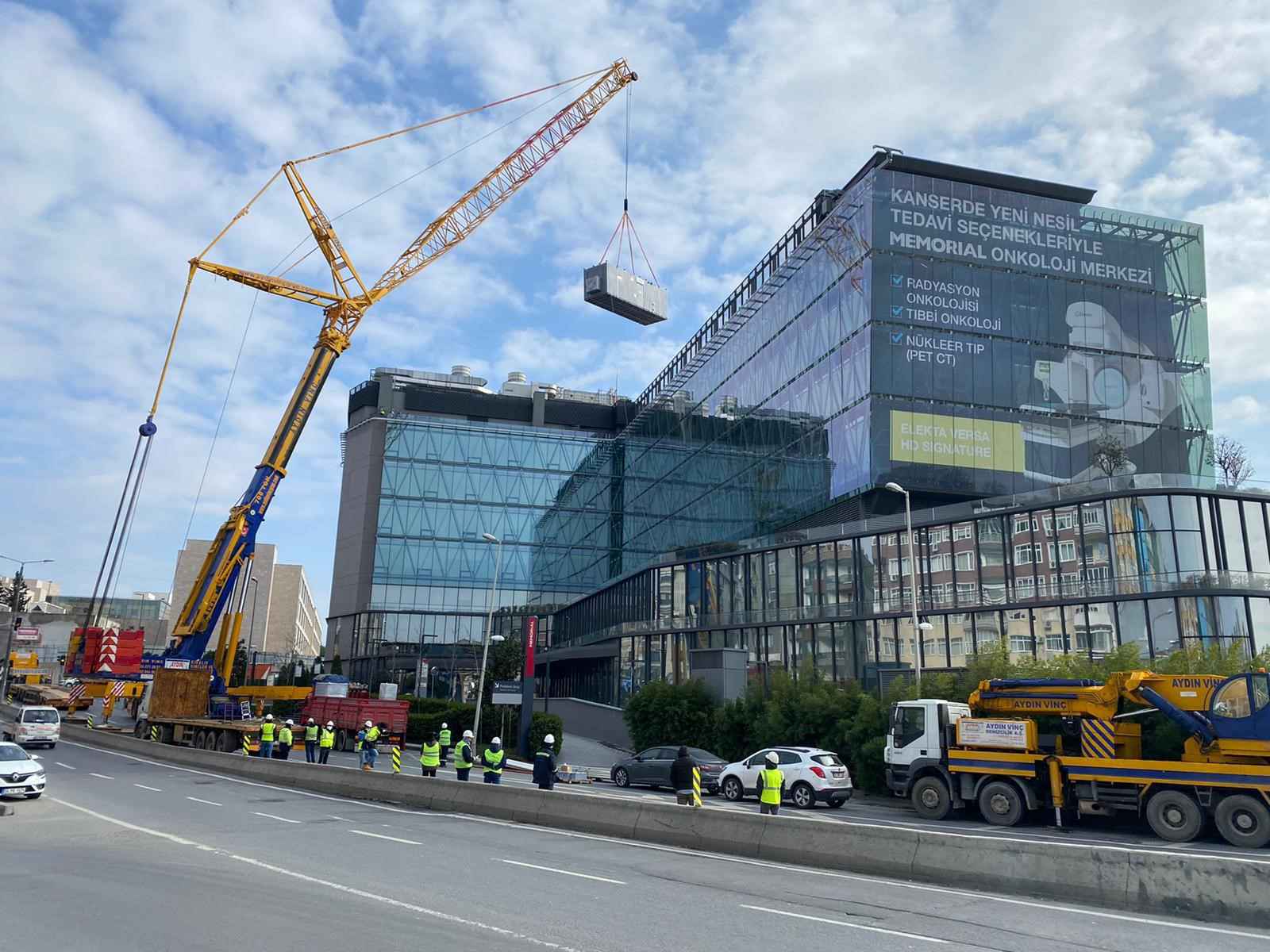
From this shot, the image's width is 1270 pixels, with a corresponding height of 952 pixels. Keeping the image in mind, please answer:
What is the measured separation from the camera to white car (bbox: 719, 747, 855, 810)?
2620cm

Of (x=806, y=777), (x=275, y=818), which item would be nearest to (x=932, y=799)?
(x=806, y=777)

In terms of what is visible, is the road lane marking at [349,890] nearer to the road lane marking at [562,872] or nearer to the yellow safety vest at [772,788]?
the road lane marking at [562,872]

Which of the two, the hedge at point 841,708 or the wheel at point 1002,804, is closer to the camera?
the wheel at point 1002,804

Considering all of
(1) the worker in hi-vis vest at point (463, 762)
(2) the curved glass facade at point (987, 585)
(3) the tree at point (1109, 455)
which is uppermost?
(3) the tree at point (1109, 455)

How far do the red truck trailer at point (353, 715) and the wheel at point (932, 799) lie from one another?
25.4m

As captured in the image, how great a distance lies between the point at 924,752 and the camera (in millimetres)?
24734

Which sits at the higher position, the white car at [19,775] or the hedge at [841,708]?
the hedge at [841,708]

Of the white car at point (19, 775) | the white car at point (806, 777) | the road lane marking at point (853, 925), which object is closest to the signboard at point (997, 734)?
the white car at point (806, 777)

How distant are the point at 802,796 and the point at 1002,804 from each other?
5849mm

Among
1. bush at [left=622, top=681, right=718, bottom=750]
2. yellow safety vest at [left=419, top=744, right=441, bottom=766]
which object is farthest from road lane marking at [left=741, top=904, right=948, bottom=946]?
bush at [left=622, top=681, right=718, bottom=750]

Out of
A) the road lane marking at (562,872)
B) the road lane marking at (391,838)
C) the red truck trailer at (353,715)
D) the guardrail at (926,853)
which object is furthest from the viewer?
the red truck trailer at (353,715)

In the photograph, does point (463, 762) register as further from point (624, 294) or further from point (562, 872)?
point (624, 294)

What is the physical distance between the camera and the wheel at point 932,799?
23.3 m

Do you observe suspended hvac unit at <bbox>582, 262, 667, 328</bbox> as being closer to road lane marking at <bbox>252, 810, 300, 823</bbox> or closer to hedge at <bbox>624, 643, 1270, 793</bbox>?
hedge at <bbox>624, 643, 1270, 793</bbox>
